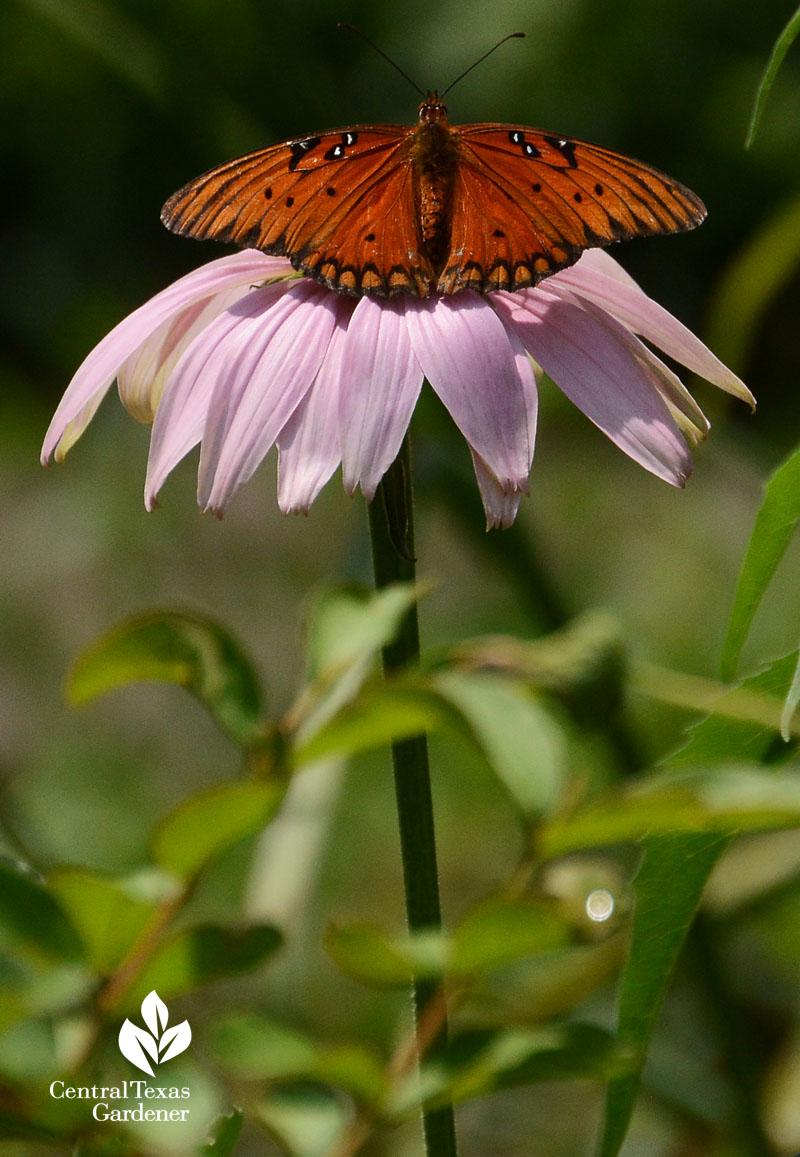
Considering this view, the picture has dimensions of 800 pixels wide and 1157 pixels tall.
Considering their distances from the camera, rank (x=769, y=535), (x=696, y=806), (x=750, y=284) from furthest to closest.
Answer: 1. (x=750, y=284)
2. (x=769, y=535)
3. (x=696, y=806)

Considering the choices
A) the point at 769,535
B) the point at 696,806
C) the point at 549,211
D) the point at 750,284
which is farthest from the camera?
the point at 750,284

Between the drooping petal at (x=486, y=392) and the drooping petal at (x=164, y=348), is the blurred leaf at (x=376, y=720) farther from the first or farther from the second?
the drooping petal at (x=164, y=348)

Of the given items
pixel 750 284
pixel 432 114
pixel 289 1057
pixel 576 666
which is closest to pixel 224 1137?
pixel 289 1057

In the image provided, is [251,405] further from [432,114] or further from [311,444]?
[432,114]

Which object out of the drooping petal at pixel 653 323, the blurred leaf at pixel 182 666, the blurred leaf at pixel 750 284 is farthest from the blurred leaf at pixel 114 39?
the blurred leaf at pixel 182 666

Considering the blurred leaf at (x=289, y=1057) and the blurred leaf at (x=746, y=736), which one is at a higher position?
the blurred leaf at (x=746, y=736)

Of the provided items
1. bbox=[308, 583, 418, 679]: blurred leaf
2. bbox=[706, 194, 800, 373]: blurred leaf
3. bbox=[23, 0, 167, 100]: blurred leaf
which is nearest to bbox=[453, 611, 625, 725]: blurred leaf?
bbox=[308, 583, 418, 679]: blurred leaf

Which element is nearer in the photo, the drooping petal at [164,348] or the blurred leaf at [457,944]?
the blurred leaf at [457,944]
